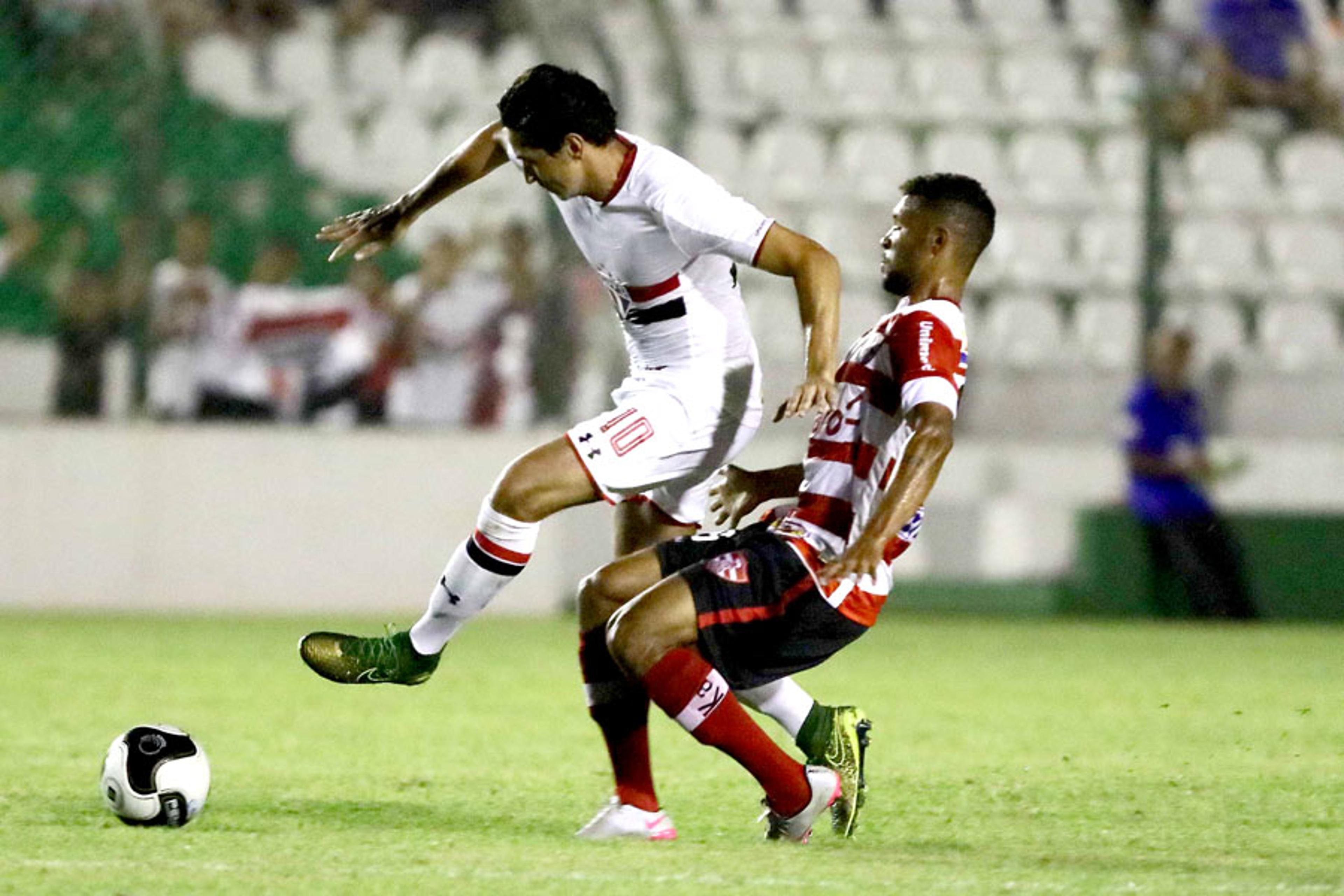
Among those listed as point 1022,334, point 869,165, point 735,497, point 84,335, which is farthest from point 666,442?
point 869,165

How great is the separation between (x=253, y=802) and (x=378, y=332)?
286 inches

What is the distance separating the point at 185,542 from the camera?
12.7 metres

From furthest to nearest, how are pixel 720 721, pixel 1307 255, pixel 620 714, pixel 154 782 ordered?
pixel 1307 255 → pixel 620 714 → pixel 154 782 → pixel 720 721

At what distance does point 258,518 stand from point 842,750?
7.93m

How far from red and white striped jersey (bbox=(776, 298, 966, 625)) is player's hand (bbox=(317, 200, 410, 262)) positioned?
4.75ft

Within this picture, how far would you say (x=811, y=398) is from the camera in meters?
4.89

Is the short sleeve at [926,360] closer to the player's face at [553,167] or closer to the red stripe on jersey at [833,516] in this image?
the red stripe on jersey at [833,516]

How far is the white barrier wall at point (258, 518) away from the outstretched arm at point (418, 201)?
256 inches

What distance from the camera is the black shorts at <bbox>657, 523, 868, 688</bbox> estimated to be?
5039 millimetres

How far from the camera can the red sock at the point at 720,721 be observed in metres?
4.96

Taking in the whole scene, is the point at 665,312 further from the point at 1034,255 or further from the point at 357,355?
the point at 1034,255

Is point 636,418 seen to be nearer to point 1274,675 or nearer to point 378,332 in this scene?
point 1274,675

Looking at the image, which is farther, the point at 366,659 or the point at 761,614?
the point at 366,659

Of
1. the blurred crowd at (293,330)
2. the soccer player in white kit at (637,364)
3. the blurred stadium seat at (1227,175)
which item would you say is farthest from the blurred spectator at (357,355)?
the soccer player in white kit at (637,364)
